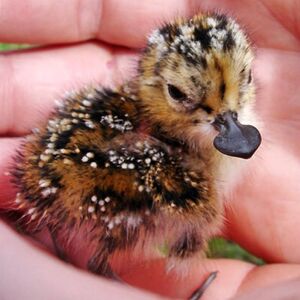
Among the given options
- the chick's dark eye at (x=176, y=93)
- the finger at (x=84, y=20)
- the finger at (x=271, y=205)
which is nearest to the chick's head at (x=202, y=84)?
the chick's dark eye at (x=176, y=93)

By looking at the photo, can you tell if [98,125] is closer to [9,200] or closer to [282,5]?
[9,200]

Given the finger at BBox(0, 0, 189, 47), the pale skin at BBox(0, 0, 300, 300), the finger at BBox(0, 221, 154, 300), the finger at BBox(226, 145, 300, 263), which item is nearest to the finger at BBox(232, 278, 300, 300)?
the finger at BBox(0, 221, 154, 300)

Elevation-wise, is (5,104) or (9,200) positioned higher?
(5,104)

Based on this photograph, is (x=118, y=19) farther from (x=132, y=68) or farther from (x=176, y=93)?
(x=176, y=93)

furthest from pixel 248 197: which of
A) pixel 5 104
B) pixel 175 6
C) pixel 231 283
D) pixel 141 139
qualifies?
pixel 5 104

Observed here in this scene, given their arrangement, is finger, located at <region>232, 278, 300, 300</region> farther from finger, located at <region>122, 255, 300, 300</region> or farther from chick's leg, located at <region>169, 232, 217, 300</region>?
finger, located at <region>122, 255, 300, 300</region>

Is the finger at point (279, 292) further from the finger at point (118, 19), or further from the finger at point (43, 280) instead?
the finger at point (118, 19)
